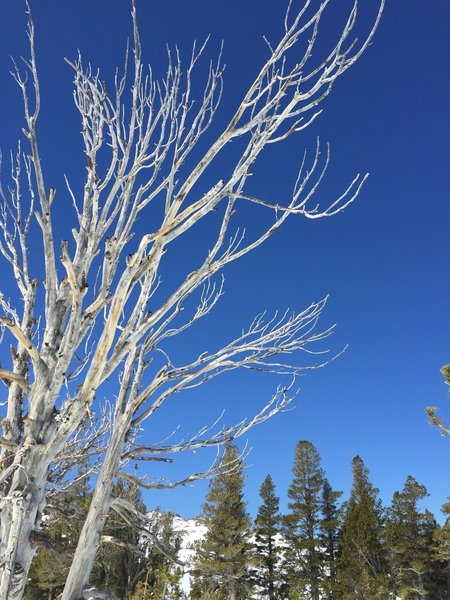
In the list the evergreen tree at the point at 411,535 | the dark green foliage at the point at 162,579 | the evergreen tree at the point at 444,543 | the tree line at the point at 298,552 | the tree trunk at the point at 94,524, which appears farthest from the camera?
the evergreen tree at the point at 411,535

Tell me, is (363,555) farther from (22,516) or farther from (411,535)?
(22,516)

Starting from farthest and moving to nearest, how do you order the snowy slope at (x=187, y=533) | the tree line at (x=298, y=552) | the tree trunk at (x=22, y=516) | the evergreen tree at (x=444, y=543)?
the tree line at (x=298, y=552) → the evergreen tree at (x=444, y=543) → the snowy slope at (x=187, y=533) → the tree trunk at (x=22, y=516)

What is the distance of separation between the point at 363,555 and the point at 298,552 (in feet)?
16.5

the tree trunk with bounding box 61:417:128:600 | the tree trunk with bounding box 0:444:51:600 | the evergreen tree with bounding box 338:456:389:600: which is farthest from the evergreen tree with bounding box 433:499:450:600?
the tree trunk with bounding box 0:444:51:600

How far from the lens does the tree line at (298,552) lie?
24031mm

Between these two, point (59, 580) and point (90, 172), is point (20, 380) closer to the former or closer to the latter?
point (90, 172)

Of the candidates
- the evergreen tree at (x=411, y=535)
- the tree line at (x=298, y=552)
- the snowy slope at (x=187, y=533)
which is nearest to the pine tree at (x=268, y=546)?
the tree line at (x=298, y=552)

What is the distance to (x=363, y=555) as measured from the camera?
87.4 ft

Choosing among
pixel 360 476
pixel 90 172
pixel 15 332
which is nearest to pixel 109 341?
pixel 15 332

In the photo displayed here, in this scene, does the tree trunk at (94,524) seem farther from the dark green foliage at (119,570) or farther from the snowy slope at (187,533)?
the dark green foliage at (119,570)

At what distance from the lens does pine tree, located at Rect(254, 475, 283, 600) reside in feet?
98.1

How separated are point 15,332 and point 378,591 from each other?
27.0m

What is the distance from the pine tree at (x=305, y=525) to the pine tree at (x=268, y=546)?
0.99 meters

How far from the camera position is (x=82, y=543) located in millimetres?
4562
